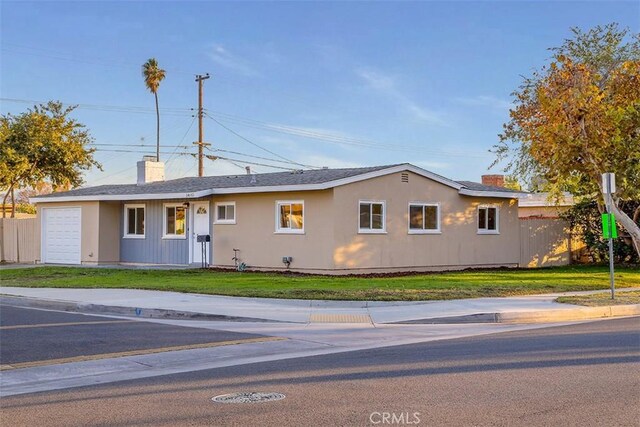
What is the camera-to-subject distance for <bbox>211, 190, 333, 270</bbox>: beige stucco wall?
2461 cm

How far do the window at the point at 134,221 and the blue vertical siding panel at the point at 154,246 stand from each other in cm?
21

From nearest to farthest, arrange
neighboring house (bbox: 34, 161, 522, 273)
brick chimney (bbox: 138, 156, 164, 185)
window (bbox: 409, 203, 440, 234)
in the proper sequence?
neighboring house (bbox: 34, 161, 522, 273) < window (bbox: 409, 203, 440, 234) < brick chimney (bbox: 138, 156, 164, 185)

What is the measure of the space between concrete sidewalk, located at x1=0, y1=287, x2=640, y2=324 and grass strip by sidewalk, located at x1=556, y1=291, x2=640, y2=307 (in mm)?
355

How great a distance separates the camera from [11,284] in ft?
72.5

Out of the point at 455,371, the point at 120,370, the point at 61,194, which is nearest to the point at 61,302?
the point at 120,370

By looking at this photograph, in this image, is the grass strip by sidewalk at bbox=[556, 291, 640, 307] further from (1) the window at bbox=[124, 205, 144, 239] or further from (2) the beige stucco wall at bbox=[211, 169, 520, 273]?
(1) the window at bbox=[124, 205, 144, 239]

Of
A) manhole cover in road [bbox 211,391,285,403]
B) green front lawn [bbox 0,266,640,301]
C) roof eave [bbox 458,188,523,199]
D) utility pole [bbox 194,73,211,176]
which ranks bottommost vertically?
manhole cover in road [bbox 211,391,285,403]

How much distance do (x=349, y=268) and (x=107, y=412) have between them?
17.7m

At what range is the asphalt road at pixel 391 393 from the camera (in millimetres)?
7012

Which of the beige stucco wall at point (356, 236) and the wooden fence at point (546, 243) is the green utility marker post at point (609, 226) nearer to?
the beige stucco wall at point (356, 236)

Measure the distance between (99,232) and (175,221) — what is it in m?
3.29

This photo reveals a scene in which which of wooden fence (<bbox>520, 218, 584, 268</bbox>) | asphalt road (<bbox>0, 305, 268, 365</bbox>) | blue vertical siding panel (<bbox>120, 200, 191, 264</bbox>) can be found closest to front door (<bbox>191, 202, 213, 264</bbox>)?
blue vertical siding panel (<bbox>120, 200, 191, 264</bbox>)

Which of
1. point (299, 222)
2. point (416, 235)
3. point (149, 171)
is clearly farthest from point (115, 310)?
point (149, 171)

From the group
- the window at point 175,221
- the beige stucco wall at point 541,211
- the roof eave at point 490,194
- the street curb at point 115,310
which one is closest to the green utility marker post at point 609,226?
the street curb at point 115,310
